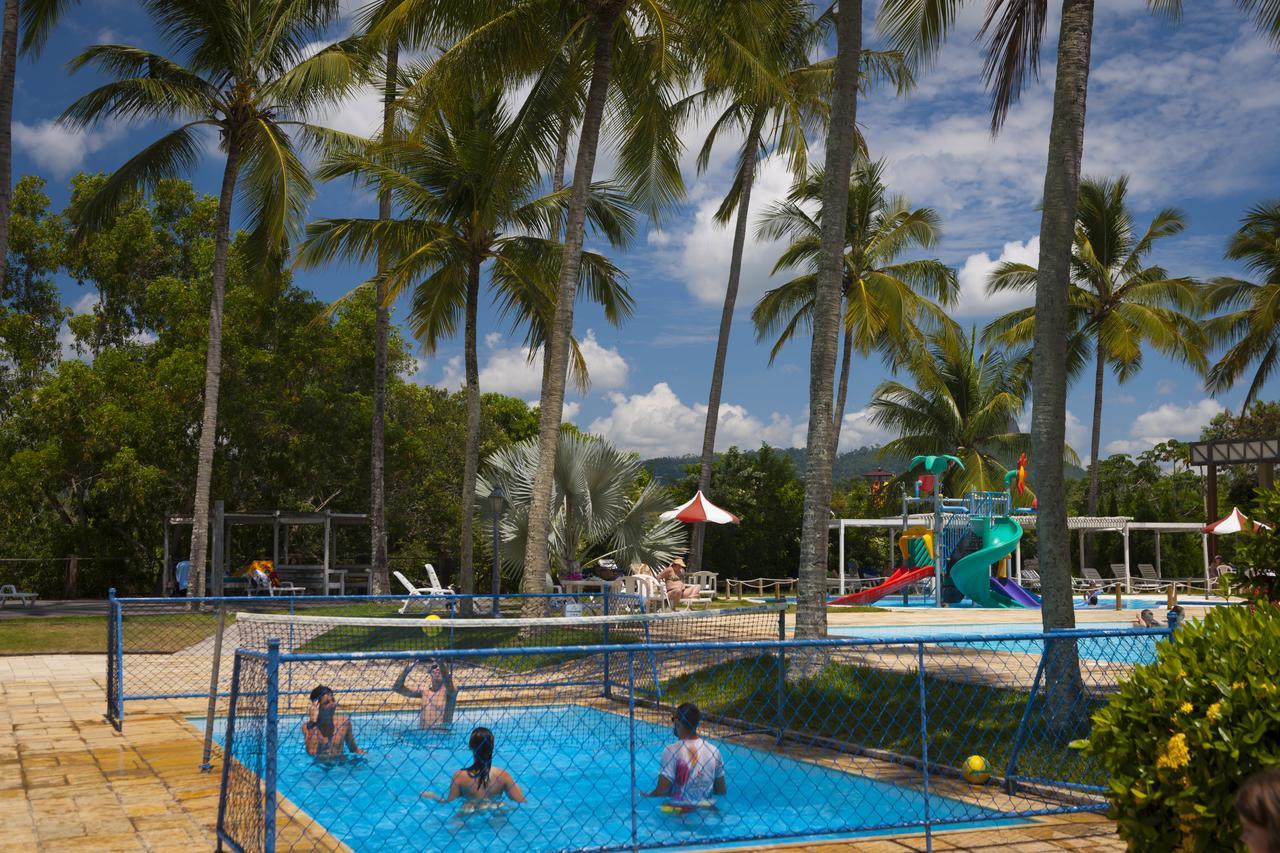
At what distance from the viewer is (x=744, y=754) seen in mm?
8961

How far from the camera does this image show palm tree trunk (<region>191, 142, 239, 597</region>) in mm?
21602

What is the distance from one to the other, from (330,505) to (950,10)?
26.8 m

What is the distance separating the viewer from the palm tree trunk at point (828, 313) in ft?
39.4

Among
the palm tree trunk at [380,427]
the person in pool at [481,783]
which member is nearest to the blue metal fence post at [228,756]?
the person in pool at [481,783]

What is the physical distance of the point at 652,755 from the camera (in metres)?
8.63

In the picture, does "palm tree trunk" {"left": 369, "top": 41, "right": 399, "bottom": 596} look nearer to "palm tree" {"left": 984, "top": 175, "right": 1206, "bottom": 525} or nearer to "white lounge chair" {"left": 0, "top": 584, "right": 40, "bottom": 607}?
"white lounge chair" {"left": 0, "top": 584, "right": 40, "bottom": 607}

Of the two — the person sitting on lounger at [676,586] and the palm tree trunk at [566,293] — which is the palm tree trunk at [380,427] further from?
the palm tree trunk at [566,293]

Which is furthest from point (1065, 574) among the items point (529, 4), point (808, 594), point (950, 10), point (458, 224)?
point (458, 224)

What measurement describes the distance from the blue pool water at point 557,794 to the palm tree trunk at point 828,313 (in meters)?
3.48

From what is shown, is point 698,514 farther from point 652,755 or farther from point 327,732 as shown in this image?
point 327,732

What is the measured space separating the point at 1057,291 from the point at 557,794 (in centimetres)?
604

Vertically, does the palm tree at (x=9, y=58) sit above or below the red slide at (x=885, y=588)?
above

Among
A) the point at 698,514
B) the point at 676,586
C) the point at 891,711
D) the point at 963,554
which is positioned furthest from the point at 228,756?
the point at 963,554

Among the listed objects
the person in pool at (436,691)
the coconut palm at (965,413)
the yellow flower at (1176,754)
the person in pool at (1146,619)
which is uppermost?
the coconut palm at (965,413)
